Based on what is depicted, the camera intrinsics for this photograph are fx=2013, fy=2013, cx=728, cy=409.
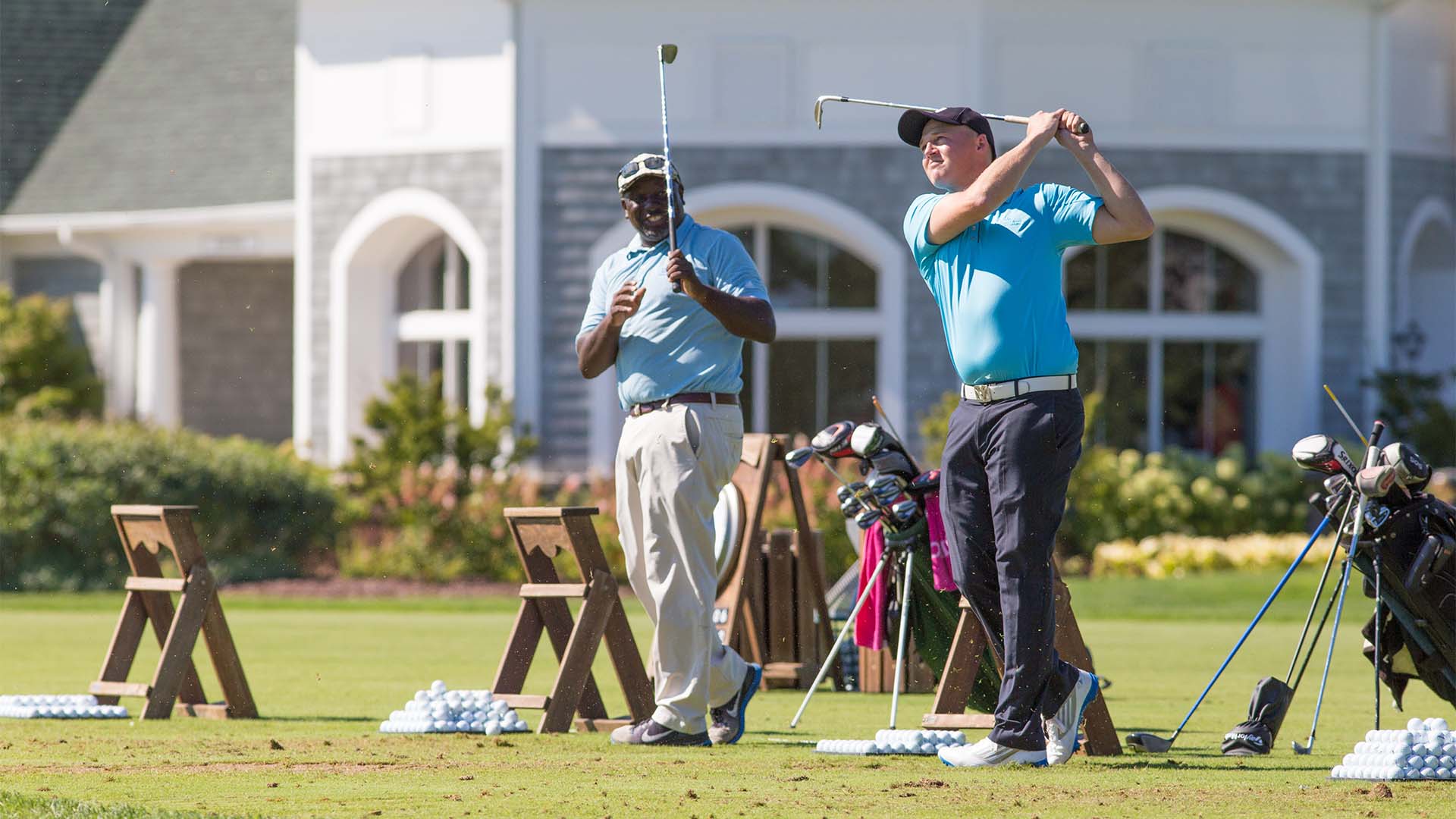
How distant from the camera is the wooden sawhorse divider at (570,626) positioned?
7.16 m

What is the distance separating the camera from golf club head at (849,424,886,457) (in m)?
7.15

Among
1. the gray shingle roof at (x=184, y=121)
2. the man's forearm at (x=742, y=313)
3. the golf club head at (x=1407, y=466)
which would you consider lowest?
the golf club head at (x=1407, y=466)

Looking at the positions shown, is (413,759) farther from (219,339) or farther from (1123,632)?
(219,339)

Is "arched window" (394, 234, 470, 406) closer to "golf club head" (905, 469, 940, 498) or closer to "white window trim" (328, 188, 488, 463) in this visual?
"white window trim" (328, 188, 488, 463)

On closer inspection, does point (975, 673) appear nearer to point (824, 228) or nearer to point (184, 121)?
point (824, 228)

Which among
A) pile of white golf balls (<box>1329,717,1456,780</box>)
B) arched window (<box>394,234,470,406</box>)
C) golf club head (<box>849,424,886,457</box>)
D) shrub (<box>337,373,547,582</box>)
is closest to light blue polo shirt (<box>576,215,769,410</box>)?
golf club head (<box>849,424,886,457</box>)

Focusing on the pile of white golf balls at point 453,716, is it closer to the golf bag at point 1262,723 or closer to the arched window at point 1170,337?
the golf bag at point 1262,723

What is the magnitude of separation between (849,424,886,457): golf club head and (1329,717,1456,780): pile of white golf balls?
206 cm

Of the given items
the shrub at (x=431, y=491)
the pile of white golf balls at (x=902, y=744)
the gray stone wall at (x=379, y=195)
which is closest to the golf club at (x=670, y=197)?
the pile of white golf balls at (x=902, y=744)

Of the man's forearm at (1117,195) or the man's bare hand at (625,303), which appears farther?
the man's bare hand at (625,303)

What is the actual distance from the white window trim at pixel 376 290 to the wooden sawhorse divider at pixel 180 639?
39.5ft

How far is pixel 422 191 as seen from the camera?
66.9ft

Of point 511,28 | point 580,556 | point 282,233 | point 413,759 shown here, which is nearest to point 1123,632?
point 580,556

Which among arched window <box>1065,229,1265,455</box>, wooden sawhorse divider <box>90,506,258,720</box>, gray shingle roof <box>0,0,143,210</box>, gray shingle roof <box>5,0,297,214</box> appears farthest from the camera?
gray shingle roof <box>0,0,143,210</box>
